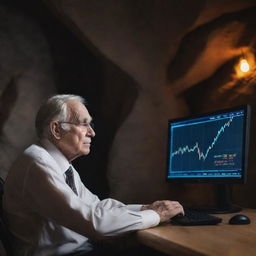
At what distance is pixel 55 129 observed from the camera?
2100 millimetres

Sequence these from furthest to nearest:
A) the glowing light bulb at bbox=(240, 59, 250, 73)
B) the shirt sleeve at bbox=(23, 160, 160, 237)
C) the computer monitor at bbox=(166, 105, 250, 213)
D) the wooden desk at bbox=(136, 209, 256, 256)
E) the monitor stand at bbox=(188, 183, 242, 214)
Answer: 1. the glowing light bulb at bbox=(240, 59, 250, 73)
2. the monitor stand at bbox=(188, 183, 242, 214)
3. the computer monitor at bbox=(166, 105, 250, 213)
4. the shirt sleeve at bbox=(23, 160, 160, 237)
5. the wooden desk at bbox=(136, 209, 256, 256)

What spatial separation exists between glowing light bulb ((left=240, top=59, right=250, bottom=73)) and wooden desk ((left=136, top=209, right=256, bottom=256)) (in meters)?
1.29

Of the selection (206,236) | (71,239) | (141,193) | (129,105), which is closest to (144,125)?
(129,105)

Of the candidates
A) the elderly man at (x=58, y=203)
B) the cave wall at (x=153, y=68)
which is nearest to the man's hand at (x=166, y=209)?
the elderly man at (x=58, y=203)

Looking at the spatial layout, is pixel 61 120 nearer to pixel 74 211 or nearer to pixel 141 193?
pixel 74 211

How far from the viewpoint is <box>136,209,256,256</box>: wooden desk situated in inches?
51.8

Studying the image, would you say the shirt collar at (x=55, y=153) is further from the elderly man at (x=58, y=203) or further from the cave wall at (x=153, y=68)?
the cave wall at (x=153, y=68)

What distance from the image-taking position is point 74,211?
1664mm

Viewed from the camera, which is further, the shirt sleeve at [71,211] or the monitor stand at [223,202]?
the monitor stand at [223,202]

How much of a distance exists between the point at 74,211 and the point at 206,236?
1.76 feet

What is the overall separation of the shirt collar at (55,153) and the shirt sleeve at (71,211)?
11.0 inches

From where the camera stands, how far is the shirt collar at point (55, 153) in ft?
6.82

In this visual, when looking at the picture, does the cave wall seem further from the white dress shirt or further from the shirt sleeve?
the shirt sleeve

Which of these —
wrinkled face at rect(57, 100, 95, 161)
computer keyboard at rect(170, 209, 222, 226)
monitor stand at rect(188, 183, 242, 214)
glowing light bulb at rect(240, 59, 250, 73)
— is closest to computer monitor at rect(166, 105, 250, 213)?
monitor stand at rect(188, 183, 242, 214)
